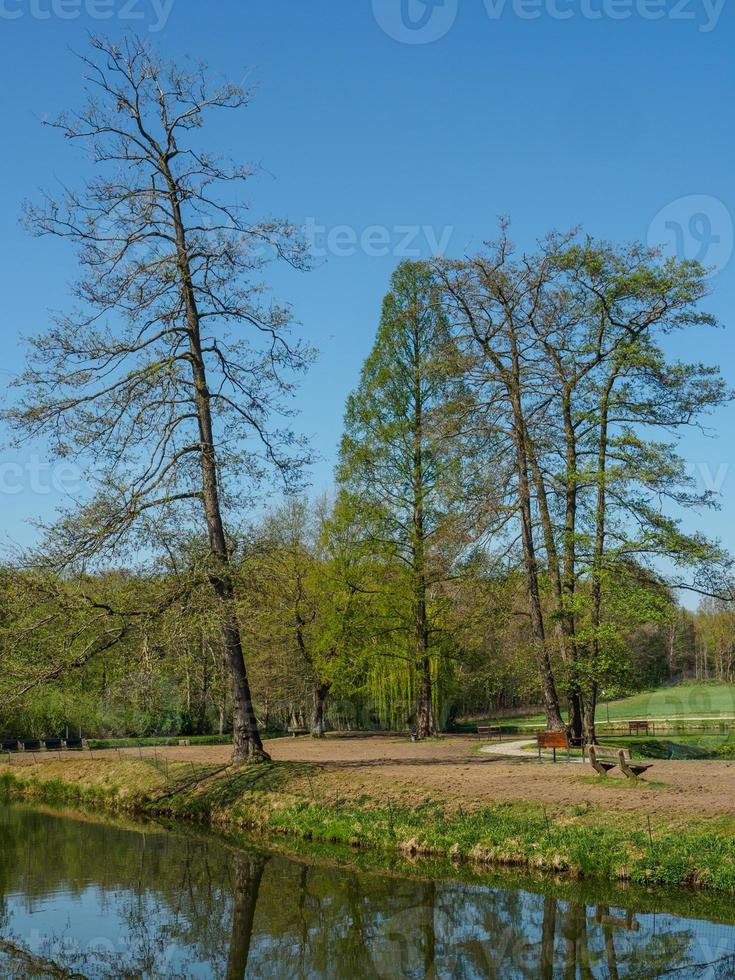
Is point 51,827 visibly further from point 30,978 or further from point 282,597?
point 282,597

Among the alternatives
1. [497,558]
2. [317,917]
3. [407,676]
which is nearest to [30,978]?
[317,917]

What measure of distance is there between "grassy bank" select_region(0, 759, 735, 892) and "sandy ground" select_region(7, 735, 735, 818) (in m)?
0.38

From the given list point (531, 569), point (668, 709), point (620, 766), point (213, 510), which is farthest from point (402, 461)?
point (668, 709)

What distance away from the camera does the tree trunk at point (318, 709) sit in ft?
134

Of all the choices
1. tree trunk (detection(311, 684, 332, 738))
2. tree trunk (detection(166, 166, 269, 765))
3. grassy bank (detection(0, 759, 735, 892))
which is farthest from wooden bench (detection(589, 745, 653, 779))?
tree trunk (detection(311, 684, 332, 738))

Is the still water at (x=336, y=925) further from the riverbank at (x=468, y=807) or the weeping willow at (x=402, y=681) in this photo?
the weeping willow at (x=402, y=681)

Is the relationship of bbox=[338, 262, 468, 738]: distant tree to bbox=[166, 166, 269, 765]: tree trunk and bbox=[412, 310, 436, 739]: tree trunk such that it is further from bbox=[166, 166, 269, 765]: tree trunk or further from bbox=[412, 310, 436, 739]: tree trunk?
bbox=[166, 166, 269, 765]: tree trunk

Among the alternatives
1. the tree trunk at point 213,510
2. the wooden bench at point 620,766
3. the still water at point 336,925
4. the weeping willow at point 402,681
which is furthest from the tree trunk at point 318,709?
the still water at point 336,925

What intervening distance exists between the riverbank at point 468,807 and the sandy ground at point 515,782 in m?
0.03

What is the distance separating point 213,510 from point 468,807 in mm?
9345

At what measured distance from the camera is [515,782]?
60.9 ft

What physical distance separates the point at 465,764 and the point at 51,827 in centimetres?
973

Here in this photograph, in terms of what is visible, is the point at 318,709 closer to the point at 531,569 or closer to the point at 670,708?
the point at 531,569

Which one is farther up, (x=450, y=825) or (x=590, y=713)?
(x=590, y=713)
